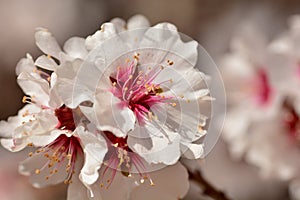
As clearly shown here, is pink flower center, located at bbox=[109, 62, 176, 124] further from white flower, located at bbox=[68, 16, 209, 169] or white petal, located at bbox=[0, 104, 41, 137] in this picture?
white petal, located at bbox=[0, 104, 41, 137]

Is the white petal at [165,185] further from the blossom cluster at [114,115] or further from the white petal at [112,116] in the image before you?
the white petal at [112,116]

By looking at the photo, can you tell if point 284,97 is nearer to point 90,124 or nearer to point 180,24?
point 90,124

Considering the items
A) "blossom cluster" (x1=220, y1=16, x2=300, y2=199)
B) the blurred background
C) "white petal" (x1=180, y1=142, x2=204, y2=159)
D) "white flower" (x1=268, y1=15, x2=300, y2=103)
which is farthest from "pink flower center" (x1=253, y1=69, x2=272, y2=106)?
the blurred background

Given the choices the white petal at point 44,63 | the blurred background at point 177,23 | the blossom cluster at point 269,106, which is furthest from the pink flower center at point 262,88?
the blurred background at point 177,23

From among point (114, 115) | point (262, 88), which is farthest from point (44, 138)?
point (262, 88)

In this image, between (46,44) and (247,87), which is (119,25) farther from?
(247,87)

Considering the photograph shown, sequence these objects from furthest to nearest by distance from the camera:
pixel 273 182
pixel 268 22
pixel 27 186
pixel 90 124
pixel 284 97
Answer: pixel 268 22 → pixel 273 182 → pixel 27 186 → pixel 284 97 → pixel 90 124

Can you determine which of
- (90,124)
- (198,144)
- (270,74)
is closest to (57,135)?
(90,124)
